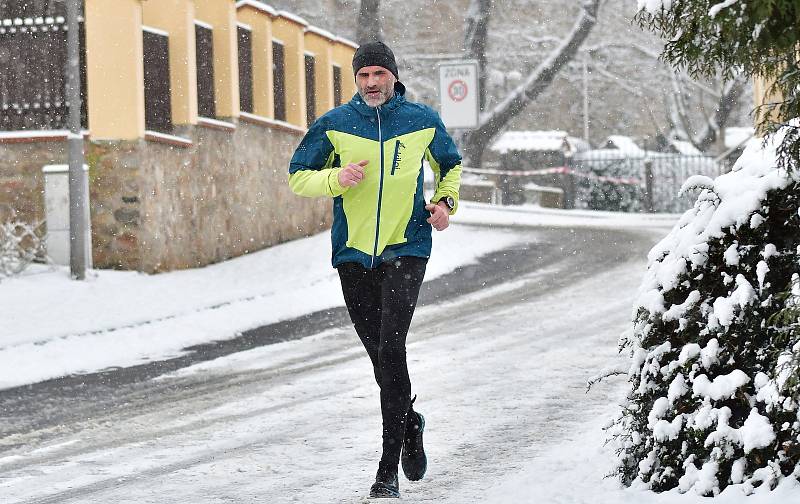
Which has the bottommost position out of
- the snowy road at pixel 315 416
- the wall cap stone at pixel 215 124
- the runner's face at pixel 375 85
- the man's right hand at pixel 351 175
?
the snowy road at pixel 315 416

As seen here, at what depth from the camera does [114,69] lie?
14.9m

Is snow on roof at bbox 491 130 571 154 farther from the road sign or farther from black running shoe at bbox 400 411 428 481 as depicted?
black running shoe at bbox 400 411 428 481

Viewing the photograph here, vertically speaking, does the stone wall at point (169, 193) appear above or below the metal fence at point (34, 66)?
below

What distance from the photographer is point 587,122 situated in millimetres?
52656

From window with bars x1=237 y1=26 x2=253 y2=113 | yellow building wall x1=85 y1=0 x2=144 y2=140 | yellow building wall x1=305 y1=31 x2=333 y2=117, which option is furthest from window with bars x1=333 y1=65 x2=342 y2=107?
yellow building wall x1=85 y1=0 x2=144 y2=140

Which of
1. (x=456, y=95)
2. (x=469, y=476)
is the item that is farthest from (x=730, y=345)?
(x=456, y=95)

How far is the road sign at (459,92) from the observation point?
22.5 meters

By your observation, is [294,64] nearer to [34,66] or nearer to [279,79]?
[279,79]

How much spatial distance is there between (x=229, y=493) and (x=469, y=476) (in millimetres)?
967

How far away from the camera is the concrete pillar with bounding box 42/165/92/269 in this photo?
46.8ft

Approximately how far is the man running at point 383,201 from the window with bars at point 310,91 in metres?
16.0

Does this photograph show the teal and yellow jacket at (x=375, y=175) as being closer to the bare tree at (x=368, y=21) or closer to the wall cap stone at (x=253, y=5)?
the wall cap stone at (x=253, y=5)

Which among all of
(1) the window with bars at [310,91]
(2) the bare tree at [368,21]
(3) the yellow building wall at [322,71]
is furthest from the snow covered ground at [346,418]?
(2) the bare tree at [368,21]

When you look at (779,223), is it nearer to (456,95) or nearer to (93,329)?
(93,329)
